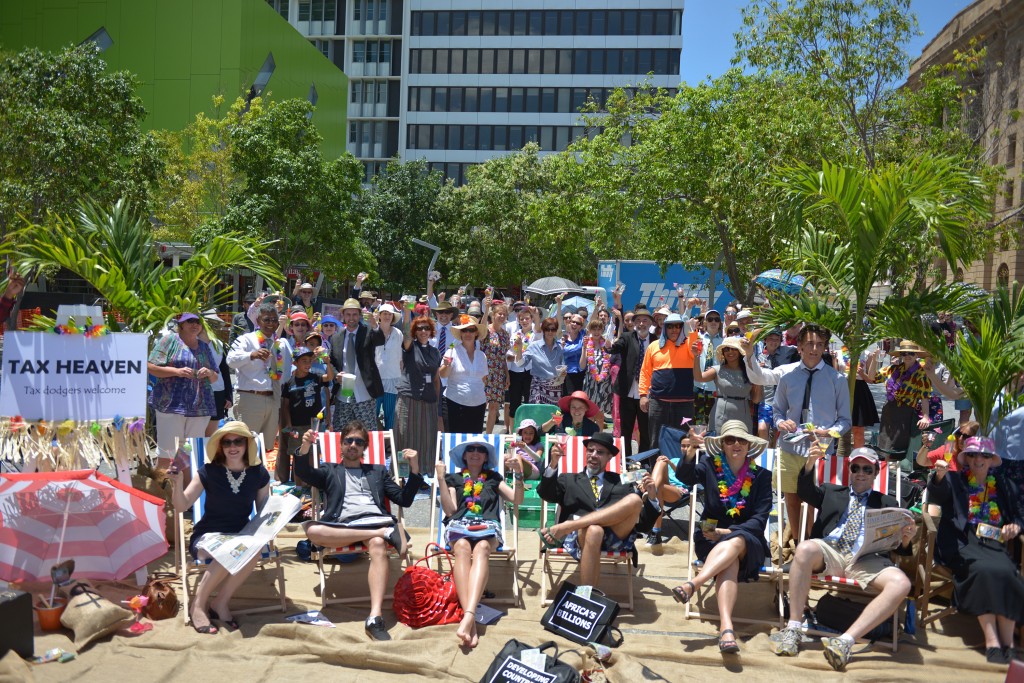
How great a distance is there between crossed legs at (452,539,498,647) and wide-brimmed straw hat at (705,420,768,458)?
152cm

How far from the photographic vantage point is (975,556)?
16.5ft

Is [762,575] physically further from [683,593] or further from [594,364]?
[594,364]

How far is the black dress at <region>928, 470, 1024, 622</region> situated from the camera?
191 inches

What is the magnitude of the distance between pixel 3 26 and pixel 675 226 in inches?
1133

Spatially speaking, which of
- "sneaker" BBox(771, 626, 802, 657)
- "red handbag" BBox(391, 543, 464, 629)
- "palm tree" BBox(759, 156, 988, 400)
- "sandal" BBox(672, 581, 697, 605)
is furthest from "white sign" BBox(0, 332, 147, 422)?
"palm tree" BBox(759, 156, 988, 400)

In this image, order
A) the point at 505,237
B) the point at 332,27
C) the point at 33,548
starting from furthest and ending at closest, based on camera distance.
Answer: the point at 332,27
the point at 505,237
the point at 33,548

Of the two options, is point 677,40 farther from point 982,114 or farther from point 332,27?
point 982,114

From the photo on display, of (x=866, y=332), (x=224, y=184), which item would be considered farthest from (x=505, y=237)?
(x=866, y=332)

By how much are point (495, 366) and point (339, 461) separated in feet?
10.4

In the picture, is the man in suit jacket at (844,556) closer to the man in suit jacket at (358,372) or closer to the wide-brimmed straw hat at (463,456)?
the wide-brimmed straw hat at (463,456)

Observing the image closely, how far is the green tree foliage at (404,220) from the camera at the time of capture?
3756 centimetres

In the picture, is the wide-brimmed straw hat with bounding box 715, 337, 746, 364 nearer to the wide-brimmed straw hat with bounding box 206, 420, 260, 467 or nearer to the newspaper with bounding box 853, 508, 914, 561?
the newspaper with bounding box 853, 508, 914, 561

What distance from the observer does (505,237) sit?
35500 mm

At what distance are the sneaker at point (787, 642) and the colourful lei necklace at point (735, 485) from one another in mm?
755
